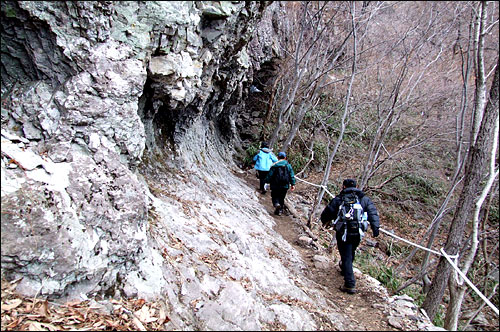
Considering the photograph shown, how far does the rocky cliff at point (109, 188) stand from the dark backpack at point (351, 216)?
3.87 feet

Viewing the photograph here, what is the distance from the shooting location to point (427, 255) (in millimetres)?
8648

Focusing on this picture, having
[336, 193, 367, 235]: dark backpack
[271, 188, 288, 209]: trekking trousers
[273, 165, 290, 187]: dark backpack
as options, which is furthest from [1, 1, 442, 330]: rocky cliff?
[271, 188, 288, 209]: trekking trousers

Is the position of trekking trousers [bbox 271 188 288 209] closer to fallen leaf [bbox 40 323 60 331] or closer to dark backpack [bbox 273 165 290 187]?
dark backpack [bbox 273 165 290 187]

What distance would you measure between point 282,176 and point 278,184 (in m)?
0.27

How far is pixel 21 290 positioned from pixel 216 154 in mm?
8642

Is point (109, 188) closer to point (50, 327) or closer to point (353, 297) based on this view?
point (50, 327)

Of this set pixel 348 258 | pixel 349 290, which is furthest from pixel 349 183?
pixel 349 290

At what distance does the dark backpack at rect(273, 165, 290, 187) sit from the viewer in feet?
29.1

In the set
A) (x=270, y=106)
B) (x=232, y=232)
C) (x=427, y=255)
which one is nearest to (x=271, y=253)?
(x=232, y=232)

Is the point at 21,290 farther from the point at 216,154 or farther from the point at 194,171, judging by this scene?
the point at 216,154

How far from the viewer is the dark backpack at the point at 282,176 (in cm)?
887

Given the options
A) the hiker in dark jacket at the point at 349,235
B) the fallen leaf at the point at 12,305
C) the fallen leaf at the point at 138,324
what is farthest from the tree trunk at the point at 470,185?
the fallen leaf at the point at 12,305

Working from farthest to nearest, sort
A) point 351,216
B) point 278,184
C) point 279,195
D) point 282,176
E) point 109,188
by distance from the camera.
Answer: point 279,195 < point 278,184 < point 282,176 < point 351,216 < point 109,188

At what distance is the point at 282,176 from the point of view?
8.87 m
